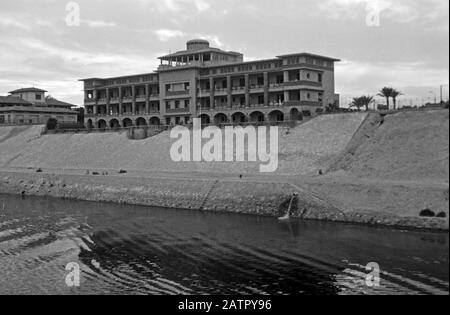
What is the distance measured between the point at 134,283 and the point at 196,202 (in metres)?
28.1

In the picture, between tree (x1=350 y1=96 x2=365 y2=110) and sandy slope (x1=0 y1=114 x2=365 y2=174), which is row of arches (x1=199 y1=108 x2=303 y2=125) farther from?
sandy slope (x1=0 y1=114 x2=365 y2=174)

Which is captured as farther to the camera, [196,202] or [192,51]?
[192,51]

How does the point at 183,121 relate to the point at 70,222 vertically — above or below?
above

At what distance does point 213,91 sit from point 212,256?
68.4 meters

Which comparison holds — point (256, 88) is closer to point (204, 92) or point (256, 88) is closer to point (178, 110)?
point (204, 92)

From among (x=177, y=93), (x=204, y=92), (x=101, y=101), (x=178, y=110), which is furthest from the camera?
(x=101, y=101)

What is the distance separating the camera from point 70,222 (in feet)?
172

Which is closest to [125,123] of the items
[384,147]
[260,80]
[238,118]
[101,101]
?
[101,101]

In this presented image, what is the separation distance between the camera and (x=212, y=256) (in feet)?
122

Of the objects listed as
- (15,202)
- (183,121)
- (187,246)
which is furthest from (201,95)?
(187,246)

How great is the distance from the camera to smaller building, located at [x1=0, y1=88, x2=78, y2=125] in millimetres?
135750

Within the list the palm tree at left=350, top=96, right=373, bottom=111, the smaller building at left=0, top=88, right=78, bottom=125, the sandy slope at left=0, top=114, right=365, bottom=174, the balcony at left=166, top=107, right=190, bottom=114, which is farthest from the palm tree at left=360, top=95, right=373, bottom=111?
the smaller building at left=0, top=88, right=78, bottom=125

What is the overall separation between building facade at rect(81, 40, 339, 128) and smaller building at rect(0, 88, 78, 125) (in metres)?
20.9
